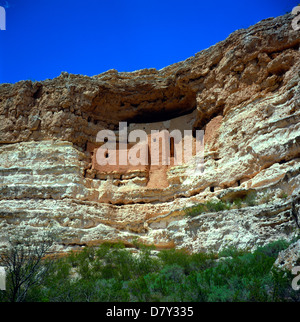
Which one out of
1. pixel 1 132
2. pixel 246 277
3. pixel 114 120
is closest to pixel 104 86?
pixel 114 120

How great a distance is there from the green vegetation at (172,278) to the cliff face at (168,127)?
116 cm

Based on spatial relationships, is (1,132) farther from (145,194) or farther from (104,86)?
(145,194)

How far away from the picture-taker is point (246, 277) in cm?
748

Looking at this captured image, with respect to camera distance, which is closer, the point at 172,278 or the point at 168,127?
the point at 172,278

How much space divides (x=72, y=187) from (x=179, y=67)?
26.9ft

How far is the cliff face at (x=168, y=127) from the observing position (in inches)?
499

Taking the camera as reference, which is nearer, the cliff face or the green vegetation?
the green vegetation

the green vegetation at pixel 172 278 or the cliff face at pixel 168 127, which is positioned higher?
the cliff face at pixel 168 127

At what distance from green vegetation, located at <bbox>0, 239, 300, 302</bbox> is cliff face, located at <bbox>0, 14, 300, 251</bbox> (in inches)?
45.5

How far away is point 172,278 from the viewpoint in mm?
9680

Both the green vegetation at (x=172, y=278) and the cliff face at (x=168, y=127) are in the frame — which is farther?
the cliff face at (x=168, y=127)

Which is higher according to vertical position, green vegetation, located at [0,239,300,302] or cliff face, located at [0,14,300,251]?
cliff face, located at [0,14,300,251]

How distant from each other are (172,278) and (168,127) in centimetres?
1084

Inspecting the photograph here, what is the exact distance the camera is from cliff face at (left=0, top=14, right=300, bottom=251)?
12664 millimetres
